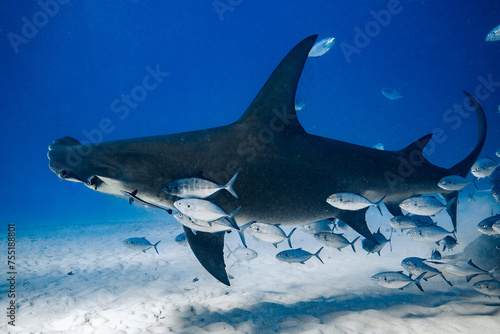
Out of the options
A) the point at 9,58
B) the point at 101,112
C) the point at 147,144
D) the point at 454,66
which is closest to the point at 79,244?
the point at 147,144

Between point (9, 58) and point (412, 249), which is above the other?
point (9, 58)

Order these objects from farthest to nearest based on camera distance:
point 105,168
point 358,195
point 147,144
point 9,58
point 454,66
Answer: point 9,58
point 454,66
point 358,195
point 147,144
point 105,168

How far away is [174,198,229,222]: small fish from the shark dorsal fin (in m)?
0.95

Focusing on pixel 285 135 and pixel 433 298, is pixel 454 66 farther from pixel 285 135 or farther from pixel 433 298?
pixel 285 135

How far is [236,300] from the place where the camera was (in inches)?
181

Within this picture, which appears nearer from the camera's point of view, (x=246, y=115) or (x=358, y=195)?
(x=246, y=115)

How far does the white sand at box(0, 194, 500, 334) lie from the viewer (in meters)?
3.40

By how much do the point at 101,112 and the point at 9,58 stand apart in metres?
40.4

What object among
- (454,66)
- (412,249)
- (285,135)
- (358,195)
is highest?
(454,66)

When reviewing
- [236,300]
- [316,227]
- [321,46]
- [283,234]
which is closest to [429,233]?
[316,227]

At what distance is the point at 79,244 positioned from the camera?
12.4 m

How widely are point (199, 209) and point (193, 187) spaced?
0.71 feet

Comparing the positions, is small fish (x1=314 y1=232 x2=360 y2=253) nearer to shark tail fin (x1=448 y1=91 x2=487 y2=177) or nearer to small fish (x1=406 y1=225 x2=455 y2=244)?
small fish (x1=406 y1=225 x2=455 y2=244)

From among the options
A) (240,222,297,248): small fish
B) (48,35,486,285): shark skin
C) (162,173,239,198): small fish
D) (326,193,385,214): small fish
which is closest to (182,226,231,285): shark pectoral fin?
(48,35,486,285): shark skin
